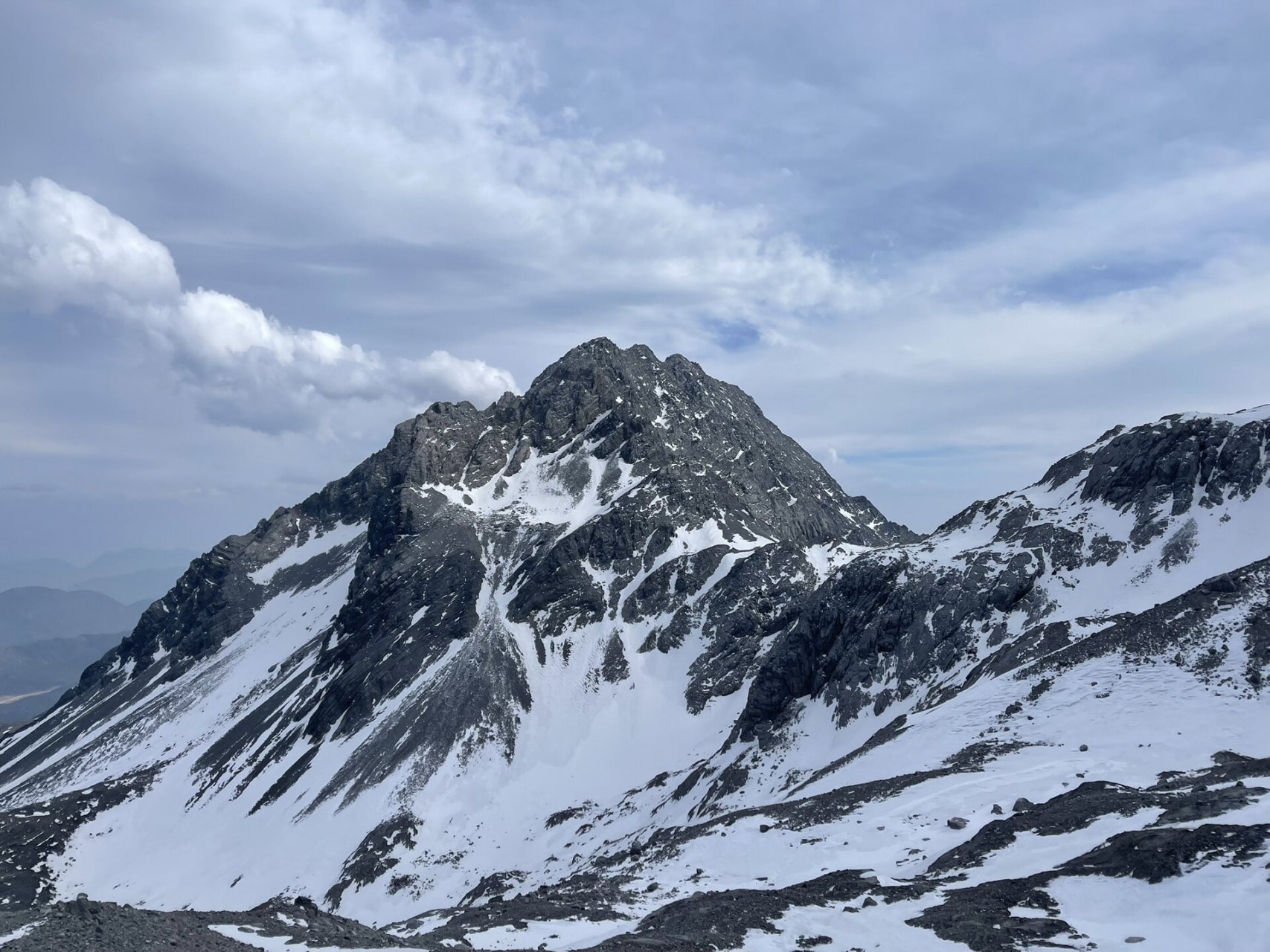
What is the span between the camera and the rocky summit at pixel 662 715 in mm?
29547

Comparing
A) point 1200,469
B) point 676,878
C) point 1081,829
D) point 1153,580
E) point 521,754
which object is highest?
point 1200,469

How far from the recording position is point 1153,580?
74.2 m

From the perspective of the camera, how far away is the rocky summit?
29.5 metres

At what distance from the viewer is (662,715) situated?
11119cm

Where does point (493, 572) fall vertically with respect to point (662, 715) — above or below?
above

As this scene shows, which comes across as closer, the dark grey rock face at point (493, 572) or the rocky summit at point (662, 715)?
the rocky summit at point (662, 715)

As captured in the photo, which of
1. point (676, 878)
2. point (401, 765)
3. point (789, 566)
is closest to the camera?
point (676, 878)

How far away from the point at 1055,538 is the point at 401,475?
123 meters

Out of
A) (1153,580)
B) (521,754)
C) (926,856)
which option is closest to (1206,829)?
(926,856)

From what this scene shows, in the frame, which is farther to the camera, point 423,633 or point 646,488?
point 646,488

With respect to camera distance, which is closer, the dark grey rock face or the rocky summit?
the rocky summit

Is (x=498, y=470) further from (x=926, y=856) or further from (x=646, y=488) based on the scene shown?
(x=926, y=856)

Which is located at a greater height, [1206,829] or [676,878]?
[1206,829]

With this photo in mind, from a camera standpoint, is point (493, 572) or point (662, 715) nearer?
point (662, 715)
